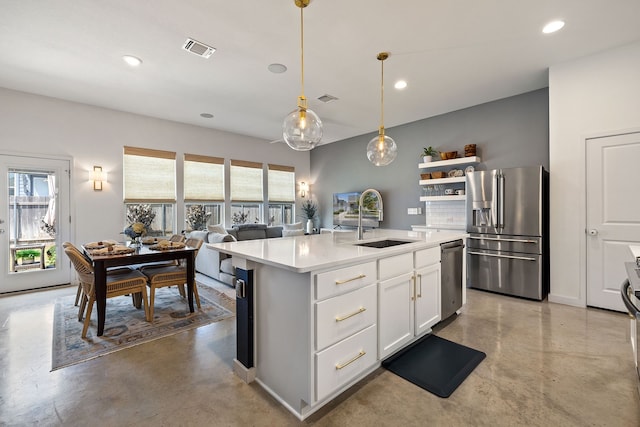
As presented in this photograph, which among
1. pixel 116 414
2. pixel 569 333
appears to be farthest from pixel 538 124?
pixel 116 414

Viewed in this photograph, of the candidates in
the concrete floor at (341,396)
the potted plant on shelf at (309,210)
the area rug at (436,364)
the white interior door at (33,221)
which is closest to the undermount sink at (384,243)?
the area rug at (436,364)

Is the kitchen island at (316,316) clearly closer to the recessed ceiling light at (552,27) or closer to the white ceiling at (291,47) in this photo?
the white ceiling at (291,47)

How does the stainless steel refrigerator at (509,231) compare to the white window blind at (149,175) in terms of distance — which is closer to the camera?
the stainless steel refrigerator at (509,231)

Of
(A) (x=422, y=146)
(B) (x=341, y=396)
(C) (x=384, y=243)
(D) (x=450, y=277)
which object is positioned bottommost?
(B) (x=341, y=396)

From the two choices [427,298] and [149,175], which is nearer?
[427,298]

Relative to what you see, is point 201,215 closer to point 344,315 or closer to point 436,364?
point 344,315

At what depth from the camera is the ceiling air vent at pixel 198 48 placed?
9.46 feet

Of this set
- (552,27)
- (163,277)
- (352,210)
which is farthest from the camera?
(352,210)

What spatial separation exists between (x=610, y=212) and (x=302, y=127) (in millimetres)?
3627

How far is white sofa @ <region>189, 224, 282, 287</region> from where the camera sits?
175 inches

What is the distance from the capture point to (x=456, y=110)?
16.3ft

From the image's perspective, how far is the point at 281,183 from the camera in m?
7.33

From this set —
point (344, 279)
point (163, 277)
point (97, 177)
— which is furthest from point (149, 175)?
point (344, 279)

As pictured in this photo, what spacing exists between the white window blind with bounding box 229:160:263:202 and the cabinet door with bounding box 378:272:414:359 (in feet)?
16.3
